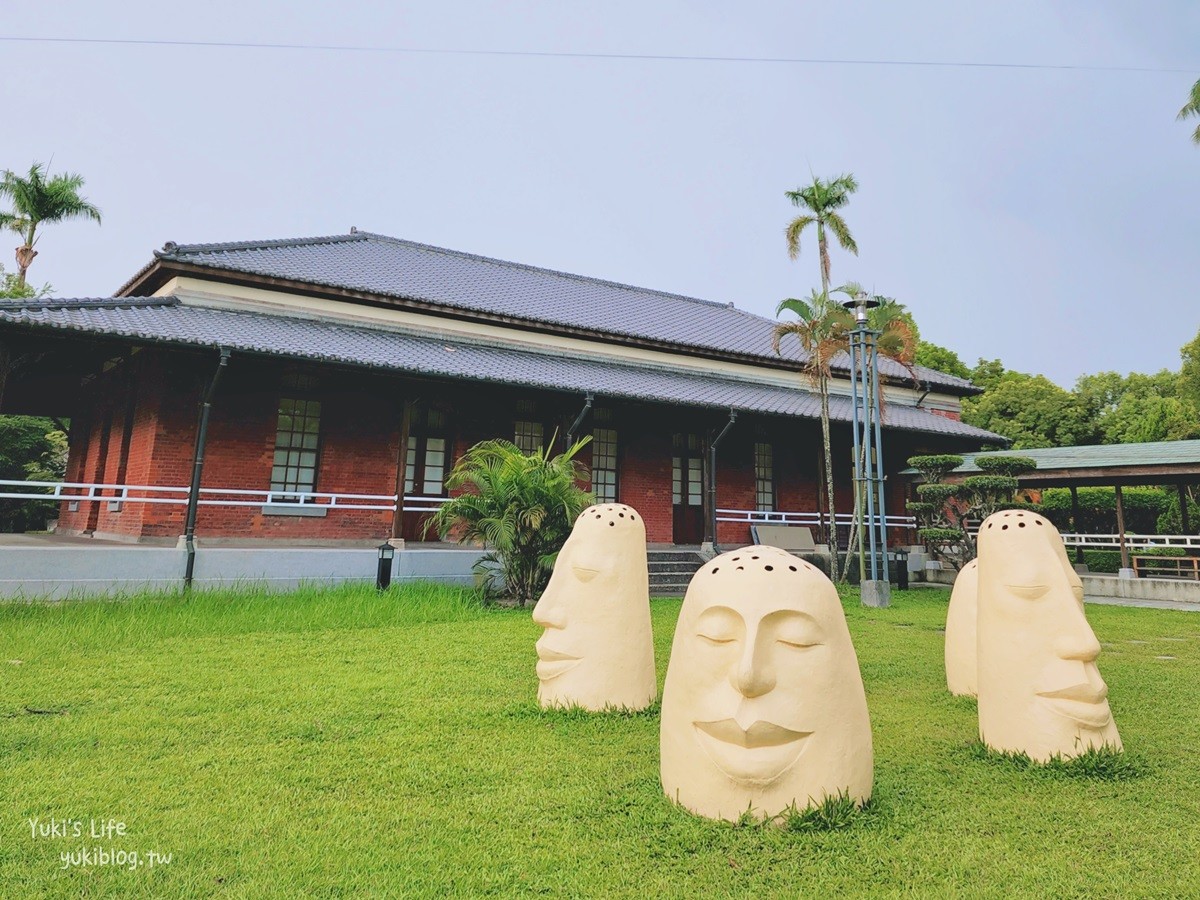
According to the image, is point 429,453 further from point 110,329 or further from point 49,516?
point 49,516

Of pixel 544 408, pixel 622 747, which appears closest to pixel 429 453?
pixel 544 408

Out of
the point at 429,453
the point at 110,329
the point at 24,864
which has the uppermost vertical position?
the point at 110,329

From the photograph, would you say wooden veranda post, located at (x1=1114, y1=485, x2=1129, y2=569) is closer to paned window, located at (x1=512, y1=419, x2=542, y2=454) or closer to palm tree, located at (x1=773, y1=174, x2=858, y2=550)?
palm tree, located at (x1=773, y1=174, x2=858, y2=550)

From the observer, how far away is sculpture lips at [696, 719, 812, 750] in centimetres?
283

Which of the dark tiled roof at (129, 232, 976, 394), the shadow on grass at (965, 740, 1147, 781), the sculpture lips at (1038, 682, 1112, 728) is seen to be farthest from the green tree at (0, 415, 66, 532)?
the sculpture lips at (1038, 682, 1112, 728)

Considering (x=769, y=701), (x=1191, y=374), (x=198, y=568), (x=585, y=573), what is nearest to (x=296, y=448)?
(x=198, y=568)

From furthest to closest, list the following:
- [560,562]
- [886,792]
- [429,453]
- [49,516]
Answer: [49,516], [429,453], [560,562], [886,792]

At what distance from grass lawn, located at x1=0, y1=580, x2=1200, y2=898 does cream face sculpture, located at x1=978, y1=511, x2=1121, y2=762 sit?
24 cm

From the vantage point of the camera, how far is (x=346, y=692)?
5145 millimetres

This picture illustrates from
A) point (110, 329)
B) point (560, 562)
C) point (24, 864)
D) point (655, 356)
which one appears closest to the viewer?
point (24, 864)

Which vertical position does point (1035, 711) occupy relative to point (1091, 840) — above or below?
above

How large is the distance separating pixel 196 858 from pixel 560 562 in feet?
9.05

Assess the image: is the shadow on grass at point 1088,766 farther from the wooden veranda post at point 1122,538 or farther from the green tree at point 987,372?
the green tree at point 987,372

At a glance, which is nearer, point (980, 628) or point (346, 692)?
point (980, 628)
